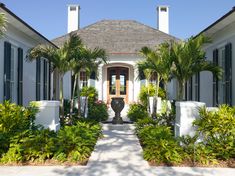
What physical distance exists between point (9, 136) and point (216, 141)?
451 cm

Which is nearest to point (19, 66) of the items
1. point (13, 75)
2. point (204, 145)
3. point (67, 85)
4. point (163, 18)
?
point (13, 75)

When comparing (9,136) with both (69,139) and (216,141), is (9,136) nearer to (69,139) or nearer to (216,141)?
(69,139)

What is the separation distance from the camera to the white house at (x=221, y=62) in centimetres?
1143

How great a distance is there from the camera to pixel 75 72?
42.2ft

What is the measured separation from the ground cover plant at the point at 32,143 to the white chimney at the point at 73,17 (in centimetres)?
2046

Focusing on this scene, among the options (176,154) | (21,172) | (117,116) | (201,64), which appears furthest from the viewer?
(117,116)

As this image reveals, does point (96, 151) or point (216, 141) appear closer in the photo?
point (216, 141)

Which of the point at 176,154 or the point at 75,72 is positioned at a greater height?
the point at 75,72

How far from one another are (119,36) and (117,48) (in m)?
2.61

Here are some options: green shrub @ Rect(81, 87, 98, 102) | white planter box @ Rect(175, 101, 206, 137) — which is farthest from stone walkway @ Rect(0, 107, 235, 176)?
green shrub @ Rect(81, 87, 98, 102)

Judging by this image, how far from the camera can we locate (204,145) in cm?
758

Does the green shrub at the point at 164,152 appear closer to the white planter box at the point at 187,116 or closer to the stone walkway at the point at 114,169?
the stone walkway at the point at 114,169

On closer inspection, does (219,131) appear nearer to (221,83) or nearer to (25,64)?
(221,83)

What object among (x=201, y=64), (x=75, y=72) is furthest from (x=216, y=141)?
(x=75, y=72)
